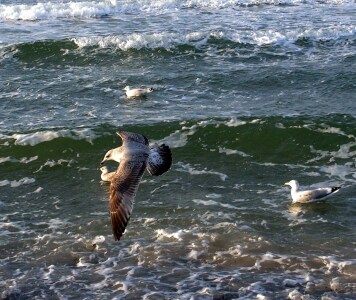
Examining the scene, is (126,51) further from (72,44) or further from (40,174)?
(40,174)

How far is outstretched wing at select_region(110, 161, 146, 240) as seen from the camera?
24.0 feet

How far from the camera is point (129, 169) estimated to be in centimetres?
835

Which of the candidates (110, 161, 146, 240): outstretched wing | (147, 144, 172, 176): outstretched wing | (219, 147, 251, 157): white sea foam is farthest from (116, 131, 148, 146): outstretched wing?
(219, 147, 251, 157): white sea foam

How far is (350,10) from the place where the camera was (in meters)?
21.8

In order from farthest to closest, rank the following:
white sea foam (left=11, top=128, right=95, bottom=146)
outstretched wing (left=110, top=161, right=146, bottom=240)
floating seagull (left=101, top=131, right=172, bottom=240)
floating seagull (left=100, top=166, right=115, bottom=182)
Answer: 1. white sea foam (left=11, top=128, right=95, bottom=146)
2. floating seagull (left=100, top=166, right=115, bottom=182)
3. floating seagull (left=101, top=131, right=172, bottom=240)
4. outstretched wing (left=110, top=161, right=146, bottom=240)

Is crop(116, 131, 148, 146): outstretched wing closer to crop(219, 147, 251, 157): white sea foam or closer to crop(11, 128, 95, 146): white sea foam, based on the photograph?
crop(219, 147, 251, 157): white sea foam

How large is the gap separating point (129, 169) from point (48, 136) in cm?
468

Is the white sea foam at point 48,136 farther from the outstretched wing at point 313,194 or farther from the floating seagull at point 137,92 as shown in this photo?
the outstretched wing at point 313,194

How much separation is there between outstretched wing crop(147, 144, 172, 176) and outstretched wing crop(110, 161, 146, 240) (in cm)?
14

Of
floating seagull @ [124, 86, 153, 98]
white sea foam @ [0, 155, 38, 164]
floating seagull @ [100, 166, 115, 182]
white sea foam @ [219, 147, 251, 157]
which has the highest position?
floating seagull @ [124, 86, 153, 98]

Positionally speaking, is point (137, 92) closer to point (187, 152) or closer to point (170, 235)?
point (187, 152)

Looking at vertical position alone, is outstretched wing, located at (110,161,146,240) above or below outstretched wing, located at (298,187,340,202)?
above

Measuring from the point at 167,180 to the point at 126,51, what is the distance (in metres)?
7.77

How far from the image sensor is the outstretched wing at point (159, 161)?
8.59 meters
